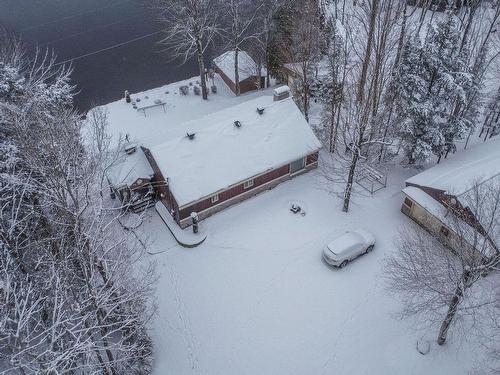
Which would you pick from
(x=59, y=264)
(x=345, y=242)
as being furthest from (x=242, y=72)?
(x=59, y=264)

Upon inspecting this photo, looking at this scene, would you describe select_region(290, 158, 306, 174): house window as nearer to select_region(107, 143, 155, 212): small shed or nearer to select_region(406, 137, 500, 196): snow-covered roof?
select_region(406, 137, 500, 196): snow-covered roof

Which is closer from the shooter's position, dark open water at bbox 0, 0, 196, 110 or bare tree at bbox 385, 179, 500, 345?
bare tree at bbox 385, 179, 500, 345

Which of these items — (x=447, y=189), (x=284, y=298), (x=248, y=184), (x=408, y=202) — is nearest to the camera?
(x=284, y=298)

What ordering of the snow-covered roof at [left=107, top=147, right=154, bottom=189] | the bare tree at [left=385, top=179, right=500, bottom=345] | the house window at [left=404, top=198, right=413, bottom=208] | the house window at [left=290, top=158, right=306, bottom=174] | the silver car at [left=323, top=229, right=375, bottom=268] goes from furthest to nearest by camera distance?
1. the house window at [left=290, top=158, right=306, bottom=174]
2. the snow-covered roof at [left=107, top=147, right=154, bottom=189]
3. the house window at [left=404, top=198, right=413, bottom=208]
4. the silver car at [left=323, top=229, right=375, bottom=268]
5. the bare tree at [left=385, top=179, right=500, bottom=345]

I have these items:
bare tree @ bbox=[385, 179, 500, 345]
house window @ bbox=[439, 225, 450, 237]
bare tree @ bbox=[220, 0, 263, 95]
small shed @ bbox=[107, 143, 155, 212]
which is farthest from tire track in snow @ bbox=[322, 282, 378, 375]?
bare tree @ bbox=[220, 0, 263, 95]

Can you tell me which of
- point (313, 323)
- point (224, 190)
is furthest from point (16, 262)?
point (313, 323)

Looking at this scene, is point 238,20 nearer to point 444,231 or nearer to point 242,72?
point 242,72
